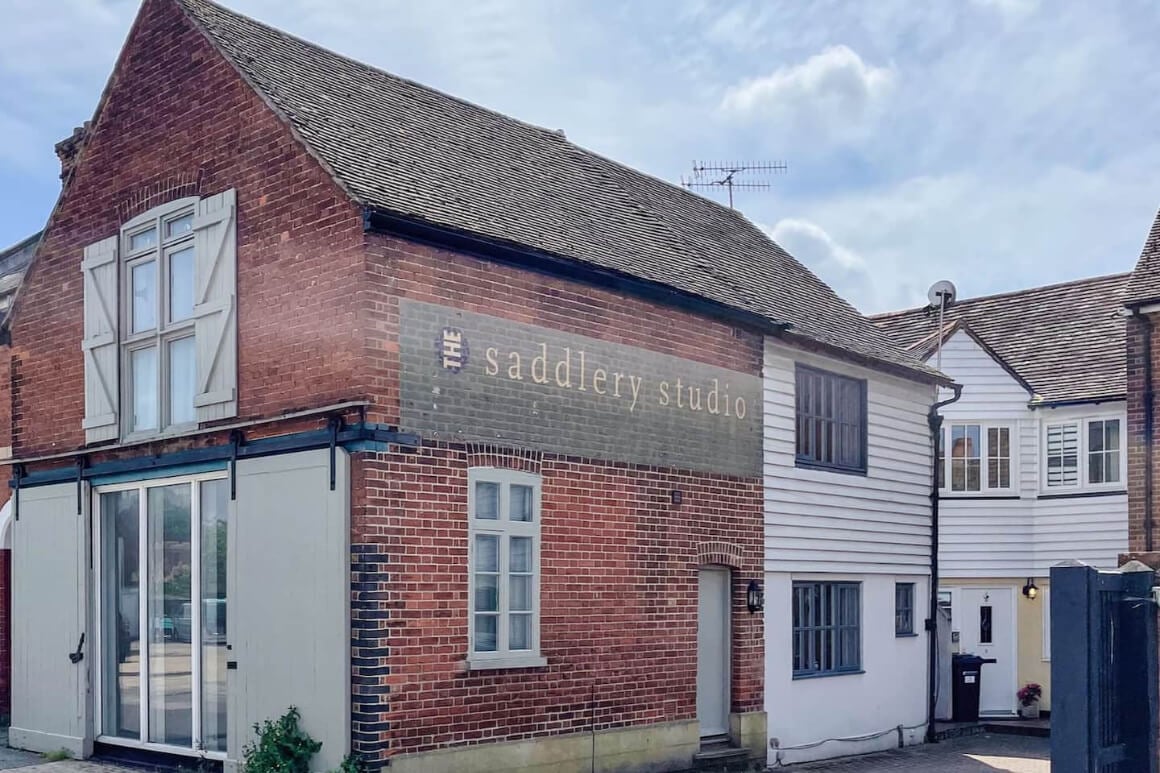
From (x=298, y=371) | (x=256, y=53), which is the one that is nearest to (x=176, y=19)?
(x=256, y=53)

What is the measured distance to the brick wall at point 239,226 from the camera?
11.5 metres

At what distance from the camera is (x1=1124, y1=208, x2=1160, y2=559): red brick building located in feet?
53.2

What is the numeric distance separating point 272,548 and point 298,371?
62.8 inches

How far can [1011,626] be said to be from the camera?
887 inches

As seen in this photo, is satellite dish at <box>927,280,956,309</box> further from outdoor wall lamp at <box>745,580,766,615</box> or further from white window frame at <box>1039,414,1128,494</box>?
outdoor wall lamp at <box>745,580,766,615</box>

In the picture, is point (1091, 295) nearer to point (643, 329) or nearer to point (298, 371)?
point (643, 329)

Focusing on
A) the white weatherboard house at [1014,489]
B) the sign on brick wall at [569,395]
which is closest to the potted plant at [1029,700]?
the white weatherboard house at [1014,489]

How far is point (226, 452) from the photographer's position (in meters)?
12.3

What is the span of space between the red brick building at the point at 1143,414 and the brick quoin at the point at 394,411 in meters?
4.83

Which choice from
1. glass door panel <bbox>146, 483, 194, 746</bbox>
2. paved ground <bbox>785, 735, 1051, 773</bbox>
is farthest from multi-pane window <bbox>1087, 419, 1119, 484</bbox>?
glass door panel <bbox>146, 483, 194, 746</bbox>

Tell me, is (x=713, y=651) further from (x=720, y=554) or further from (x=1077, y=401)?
(x=1077, y=401)

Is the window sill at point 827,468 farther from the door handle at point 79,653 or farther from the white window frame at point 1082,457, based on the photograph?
the door handle at point 79,653

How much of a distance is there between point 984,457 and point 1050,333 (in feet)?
9.67

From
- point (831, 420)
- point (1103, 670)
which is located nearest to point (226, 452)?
point (1103, 670)
